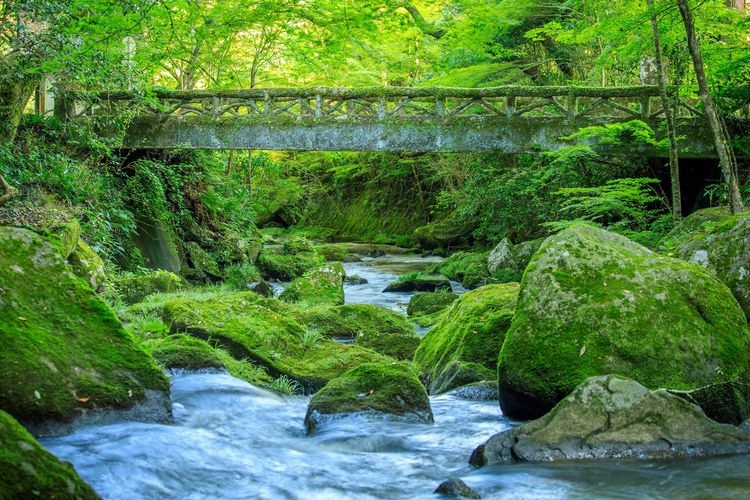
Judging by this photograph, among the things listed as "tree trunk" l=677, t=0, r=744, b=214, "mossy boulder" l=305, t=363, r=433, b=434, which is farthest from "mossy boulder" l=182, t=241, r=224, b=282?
"mossy boulder" l=305, t=363, r=433, b=434

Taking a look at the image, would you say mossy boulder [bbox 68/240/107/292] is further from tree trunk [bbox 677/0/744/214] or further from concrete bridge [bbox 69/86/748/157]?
tree trunk [bbox 677/0/744/214]

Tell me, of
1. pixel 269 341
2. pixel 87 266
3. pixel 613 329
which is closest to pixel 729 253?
pixel 613 329

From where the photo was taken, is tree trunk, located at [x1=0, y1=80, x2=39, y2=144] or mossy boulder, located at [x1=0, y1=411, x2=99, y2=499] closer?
mossy boulder, located at [x1=0, y1=411, x2=99, y2=499]

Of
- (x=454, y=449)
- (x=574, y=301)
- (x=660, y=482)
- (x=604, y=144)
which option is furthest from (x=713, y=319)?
(x=604, y=144)

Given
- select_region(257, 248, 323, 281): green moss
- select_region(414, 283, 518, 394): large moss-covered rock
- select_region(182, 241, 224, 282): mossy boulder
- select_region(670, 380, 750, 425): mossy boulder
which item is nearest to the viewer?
select_region(670, 380, 750, 425): mossy boulder

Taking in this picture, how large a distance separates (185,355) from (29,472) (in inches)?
139

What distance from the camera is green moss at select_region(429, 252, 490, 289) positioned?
1634 centimetres

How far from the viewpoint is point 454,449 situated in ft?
17.3

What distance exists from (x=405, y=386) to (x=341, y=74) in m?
18.3

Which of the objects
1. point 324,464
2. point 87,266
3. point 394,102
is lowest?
point 324,464

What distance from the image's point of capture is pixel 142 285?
36.6 ft

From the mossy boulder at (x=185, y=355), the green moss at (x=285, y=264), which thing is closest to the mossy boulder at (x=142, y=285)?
the mossy boulder at (x=185, y=355)

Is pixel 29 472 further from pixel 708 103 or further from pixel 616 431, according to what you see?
pixel 708 103

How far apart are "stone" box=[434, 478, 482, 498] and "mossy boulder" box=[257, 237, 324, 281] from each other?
44.0 feet
